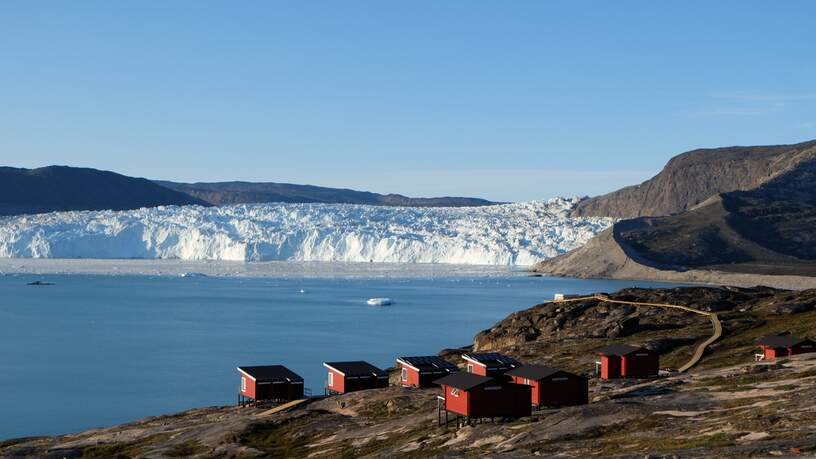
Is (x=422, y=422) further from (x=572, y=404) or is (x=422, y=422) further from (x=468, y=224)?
(x=468, y=224)

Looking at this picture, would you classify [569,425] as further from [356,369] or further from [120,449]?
[120,449]

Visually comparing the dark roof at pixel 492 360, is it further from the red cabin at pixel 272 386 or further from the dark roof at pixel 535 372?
the red cabin at pixel 272 386

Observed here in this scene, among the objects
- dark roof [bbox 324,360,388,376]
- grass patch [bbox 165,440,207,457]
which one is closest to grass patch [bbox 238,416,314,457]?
grass patch [bbox 165,440,207,457]

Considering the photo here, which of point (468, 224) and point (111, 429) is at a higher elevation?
point (468, 224)

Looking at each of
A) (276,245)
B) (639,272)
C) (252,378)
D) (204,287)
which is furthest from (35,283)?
(252,378)

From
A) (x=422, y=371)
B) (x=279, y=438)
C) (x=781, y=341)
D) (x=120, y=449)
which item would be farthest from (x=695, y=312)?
(x=120, y=449)
